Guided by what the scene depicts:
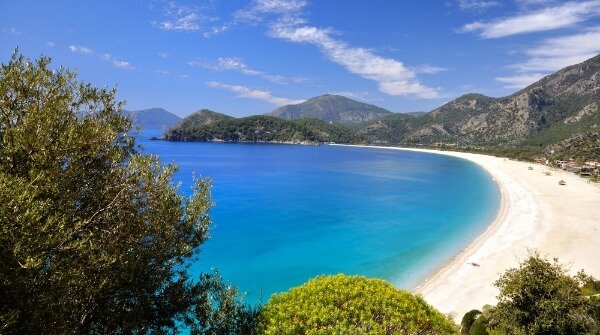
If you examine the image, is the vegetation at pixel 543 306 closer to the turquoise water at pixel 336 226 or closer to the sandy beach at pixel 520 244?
the sandy beach at pixel 520 244

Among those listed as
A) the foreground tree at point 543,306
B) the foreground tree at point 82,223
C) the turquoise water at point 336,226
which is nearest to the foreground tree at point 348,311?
the foreground tree at point 82,223

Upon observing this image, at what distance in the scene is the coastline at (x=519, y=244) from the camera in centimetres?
3170

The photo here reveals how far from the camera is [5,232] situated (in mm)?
6426

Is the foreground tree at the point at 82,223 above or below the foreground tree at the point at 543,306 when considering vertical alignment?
above

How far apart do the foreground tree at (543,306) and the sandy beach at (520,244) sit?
4700 mm

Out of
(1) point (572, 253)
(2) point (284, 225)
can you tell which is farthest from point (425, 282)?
(2) point (284, 225)

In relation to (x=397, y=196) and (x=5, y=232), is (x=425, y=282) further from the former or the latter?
(x=397, y=196)

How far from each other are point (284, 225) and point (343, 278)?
159 ft

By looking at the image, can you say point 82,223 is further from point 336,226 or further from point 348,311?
point 336,226

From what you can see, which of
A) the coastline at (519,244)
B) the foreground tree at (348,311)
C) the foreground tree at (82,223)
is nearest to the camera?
the foreground tree at (82,223)

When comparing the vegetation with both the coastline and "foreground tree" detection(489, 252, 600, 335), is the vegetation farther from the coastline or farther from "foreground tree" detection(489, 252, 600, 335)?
the coastline

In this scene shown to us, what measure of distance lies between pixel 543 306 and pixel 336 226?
148ft

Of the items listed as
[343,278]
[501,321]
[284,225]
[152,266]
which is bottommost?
[284,225]

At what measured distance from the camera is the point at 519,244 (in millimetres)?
45938
